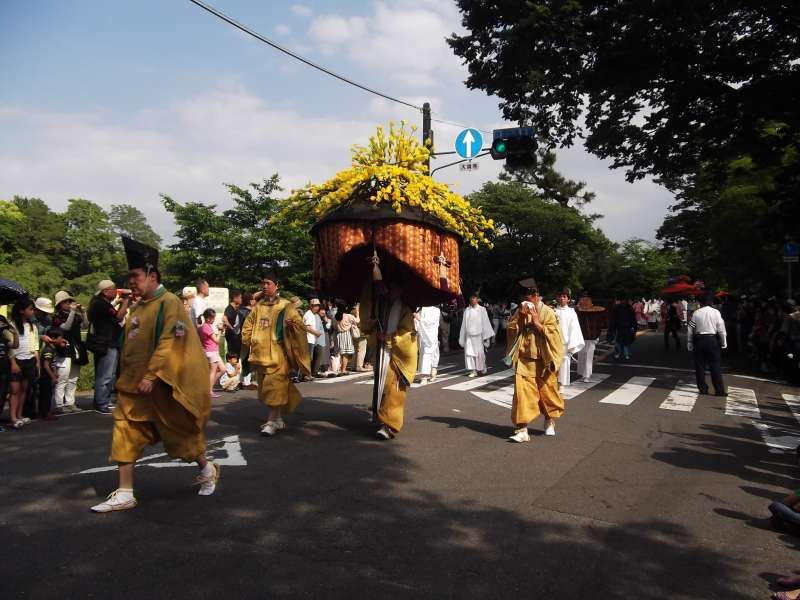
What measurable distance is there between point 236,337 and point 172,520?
744cm

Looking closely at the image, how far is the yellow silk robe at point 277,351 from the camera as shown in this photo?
719 cm

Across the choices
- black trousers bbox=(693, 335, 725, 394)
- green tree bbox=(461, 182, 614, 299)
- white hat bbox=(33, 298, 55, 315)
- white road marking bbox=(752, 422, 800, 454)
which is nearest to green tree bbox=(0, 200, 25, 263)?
green tree bbox=(461, 182, 614, 299)

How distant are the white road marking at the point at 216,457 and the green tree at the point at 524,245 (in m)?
30.3

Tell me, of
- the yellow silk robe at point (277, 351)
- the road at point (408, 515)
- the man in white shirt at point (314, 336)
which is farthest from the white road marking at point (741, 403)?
the man in white shirt at point (314, 336)

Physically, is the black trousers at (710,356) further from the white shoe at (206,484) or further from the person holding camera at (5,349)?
the person holding camera at (5,349)

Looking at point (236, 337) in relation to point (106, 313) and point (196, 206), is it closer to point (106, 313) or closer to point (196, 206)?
point (106, 313)

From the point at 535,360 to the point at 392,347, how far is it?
1.75 m

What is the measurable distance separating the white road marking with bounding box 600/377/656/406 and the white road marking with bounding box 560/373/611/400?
1.84ft

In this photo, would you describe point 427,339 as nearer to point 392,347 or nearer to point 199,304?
point 199,304

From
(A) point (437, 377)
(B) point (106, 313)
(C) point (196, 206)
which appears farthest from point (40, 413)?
(C) point (196, 206)

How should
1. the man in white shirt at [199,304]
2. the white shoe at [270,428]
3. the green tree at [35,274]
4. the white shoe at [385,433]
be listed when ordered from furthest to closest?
the green tree at [35,274] → the man in white shirt at [199,304] → the white shoe at [270,428] → the white shoe at [385,433]

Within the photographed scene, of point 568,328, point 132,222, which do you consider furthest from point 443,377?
point 132,222

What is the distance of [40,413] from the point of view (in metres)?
8.17

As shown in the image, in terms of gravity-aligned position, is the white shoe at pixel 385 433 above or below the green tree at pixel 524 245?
below
